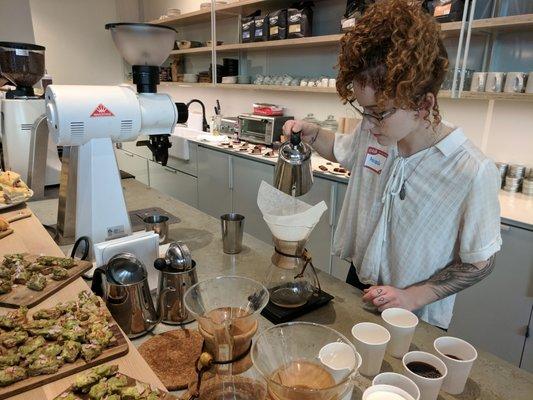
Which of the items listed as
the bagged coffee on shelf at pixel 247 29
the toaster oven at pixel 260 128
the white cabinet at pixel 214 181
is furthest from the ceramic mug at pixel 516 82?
the bagged coffee on shelf at pixel 247 29

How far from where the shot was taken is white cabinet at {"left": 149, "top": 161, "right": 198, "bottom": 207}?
12.6 feet

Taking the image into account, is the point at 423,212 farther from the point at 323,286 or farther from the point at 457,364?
the point at 457,364

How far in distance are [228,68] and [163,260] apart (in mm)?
3332

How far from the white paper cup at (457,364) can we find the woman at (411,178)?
0.24 m

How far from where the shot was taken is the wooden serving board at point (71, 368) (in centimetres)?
68

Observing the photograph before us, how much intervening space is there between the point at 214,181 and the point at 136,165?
164 cm

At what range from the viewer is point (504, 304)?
185 centimetres

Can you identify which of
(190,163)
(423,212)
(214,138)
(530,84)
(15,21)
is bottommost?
(190,163)

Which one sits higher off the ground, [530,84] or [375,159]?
[530,84]

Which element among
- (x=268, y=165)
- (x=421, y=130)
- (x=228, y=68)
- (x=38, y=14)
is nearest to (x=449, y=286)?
(x=421, y=130)

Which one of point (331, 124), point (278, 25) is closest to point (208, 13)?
point (278, 25)

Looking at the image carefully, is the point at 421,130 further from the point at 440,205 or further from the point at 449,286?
the point at 449,286

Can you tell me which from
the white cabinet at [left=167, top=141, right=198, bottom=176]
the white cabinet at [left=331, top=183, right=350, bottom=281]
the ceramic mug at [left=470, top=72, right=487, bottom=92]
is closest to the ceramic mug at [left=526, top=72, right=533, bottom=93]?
the ceramic mug at [left=470, top=72, right=487, bottom=92]

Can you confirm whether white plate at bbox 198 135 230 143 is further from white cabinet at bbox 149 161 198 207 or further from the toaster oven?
white cabinet at bbox 149 161 198 207
